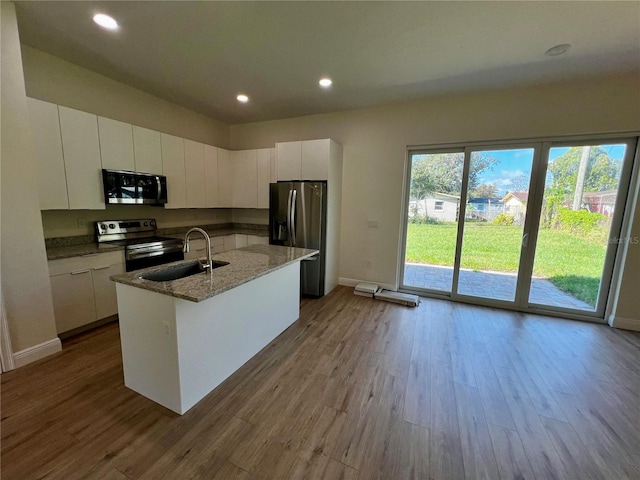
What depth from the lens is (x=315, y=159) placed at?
387 centimetres

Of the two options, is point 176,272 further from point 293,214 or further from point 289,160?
point 289,160

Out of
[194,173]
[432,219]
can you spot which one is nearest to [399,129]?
[432,219]

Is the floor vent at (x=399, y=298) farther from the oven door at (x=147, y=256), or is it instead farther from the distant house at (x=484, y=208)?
the oven door at (x=147, y=256)

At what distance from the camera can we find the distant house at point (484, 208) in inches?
141

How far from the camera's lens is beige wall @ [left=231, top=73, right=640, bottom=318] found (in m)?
2.98

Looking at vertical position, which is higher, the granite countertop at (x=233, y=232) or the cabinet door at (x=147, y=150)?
the cabinet door at (x=147, y=150)

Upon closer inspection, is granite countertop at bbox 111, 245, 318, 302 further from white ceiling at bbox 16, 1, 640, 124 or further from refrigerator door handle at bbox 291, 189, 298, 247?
white ceiling at bbox 16, 1, 640, 124

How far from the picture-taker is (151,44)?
242cm


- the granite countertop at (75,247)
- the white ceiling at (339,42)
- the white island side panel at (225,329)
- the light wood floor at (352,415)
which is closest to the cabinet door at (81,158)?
Result: the granite countertop at (75,247)

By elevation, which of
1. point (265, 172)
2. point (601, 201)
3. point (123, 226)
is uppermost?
point (265, 172)

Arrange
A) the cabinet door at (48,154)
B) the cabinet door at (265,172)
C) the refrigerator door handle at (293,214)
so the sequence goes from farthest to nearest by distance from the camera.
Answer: the cabinet door at (265,172), the refrigerator door handle at (293,214), the cabinet door at (48,154)

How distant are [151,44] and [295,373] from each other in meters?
3.33

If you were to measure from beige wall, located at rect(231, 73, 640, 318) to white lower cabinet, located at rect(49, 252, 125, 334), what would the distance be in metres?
3.16

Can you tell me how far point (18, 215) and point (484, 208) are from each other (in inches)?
200
